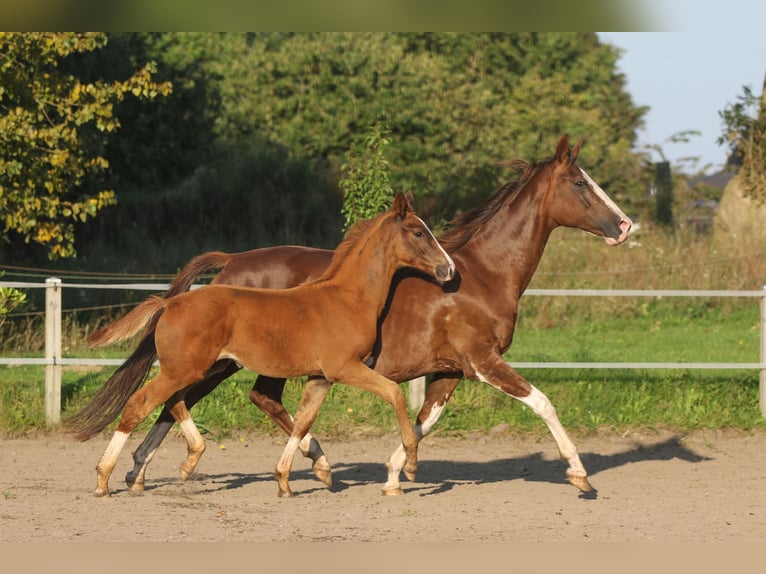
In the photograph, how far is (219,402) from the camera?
9227 mm

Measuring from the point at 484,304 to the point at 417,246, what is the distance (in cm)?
66

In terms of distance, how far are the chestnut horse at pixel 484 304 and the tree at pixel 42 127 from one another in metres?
5.41

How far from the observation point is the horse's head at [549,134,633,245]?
6.29m

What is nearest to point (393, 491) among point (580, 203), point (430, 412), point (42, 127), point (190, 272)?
point (430, 412)

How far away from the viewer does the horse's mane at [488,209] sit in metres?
6.59

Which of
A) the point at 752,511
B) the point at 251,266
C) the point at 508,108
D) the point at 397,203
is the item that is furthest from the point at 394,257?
the point at 508,108

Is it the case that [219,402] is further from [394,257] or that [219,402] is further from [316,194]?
[316,194]

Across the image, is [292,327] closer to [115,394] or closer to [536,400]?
[115,394]

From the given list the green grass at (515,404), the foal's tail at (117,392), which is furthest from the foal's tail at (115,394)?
the green grass at (515,404)

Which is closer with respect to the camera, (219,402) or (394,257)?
(394,257)

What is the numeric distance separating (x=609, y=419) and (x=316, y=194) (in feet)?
46.5

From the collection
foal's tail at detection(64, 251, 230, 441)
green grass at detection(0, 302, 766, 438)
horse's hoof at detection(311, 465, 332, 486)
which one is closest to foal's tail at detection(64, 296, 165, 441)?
foal's tail at detection(64, 251, 230, 441)

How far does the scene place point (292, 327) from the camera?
587 cm

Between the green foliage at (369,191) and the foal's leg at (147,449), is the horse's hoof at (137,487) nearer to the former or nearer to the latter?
the foal's leg at (147,449)
